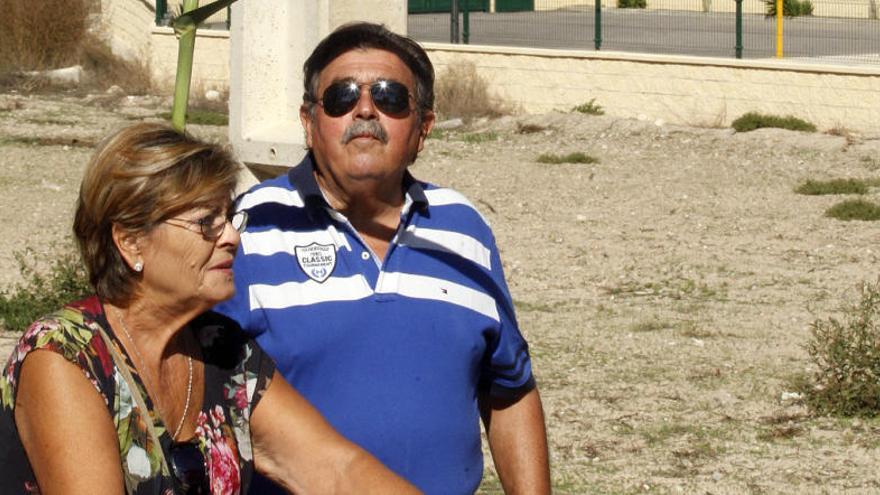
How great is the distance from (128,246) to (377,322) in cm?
65

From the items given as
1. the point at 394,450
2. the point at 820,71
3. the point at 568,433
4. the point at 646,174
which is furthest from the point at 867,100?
the point at 394,450

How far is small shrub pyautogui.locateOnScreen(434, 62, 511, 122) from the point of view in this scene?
59.9 feet

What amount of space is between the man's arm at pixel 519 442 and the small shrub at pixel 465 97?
14512 mm

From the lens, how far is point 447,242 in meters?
3.30

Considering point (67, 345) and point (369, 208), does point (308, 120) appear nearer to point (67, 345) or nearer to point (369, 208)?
point (369, 208)

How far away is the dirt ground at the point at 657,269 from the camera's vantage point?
21.6ft

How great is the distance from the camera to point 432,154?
50.9 feet

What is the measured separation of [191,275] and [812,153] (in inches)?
509

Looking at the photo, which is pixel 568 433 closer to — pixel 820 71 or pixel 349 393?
pixel 349 393

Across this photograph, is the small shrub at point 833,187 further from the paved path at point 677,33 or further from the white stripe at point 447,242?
the white stripe at point 447,242

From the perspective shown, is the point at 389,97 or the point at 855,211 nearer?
the point at 389,97

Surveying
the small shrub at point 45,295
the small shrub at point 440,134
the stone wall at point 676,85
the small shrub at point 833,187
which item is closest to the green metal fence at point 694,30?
the stone wall at point 676,85

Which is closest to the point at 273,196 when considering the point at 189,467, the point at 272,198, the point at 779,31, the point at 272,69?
the point at 272,198

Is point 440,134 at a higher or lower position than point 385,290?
lower
